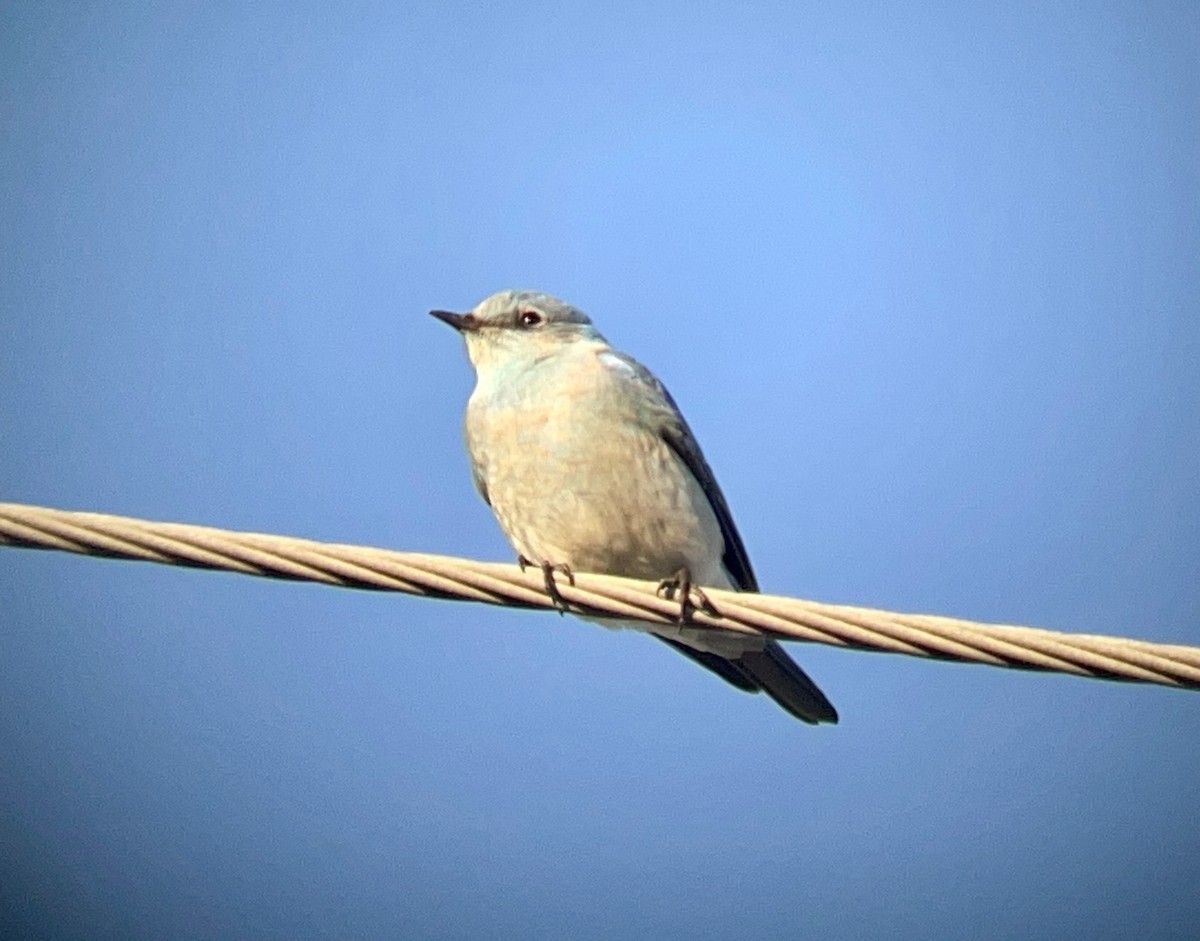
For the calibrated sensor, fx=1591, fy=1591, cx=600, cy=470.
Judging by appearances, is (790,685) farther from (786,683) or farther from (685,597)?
(685,597)

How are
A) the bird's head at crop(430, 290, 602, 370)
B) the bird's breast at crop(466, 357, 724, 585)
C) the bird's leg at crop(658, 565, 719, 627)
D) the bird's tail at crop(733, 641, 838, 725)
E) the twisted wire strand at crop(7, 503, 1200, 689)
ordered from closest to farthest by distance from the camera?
the twisted wire strand at crop(7, 503, 1200, 689) < the bird's leg at crop(658, 565, 719, 627) < the bird's breast at crop(466, 357, 724, 585) < the bird's tail at crop(733, 641, 838, 725) < the bird's head at crop(430, 290, 602, 370)

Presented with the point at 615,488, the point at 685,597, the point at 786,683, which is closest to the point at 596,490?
the point at 615,488

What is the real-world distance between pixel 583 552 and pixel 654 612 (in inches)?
87.3

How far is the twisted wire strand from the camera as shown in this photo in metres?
4.06

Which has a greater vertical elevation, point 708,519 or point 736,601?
point 708,519

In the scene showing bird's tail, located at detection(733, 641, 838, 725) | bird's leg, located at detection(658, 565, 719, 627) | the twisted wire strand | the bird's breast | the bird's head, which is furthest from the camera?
the bird's head

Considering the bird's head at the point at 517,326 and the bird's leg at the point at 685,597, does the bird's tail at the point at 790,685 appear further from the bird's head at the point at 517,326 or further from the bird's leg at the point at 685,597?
the bird's head at the point at 517,326

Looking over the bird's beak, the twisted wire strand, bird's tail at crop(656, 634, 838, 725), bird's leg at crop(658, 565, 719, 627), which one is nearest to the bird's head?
the bird's beak

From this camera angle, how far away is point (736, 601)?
15.2 feet

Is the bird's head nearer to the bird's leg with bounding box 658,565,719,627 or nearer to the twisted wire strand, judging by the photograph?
the bird's leg with bounding box 658,565,719,627

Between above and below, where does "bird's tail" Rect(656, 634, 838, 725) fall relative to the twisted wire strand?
above

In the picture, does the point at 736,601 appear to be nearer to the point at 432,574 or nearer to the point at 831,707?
the point at 432,574

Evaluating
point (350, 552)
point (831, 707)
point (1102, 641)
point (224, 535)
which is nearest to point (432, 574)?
point (350, 552)

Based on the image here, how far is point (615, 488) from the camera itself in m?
6.88
